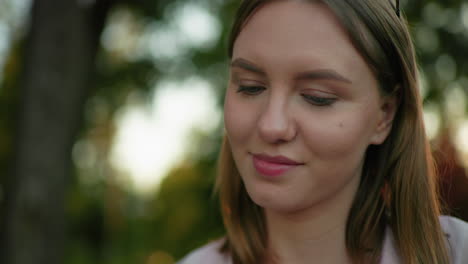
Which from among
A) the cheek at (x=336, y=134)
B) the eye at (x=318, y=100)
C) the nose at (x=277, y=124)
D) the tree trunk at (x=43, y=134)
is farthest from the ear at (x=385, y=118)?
the tree trunk at (x=43, y=134)

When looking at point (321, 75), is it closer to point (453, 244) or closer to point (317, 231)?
point (317, 231)

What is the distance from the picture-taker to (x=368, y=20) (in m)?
1.76

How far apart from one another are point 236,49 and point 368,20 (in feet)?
1.44

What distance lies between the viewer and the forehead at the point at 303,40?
1.66 m

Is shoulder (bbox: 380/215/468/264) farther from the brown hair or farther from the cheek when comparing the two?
the cheek

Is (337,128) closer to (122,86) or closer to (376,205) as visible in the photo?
(376,205)

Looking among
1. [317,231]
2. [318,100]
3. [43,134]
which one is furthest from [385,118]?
[43,134]

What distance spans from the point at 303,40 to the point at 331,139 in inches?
12.4

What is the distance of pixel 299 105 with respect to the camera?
66.8 inches

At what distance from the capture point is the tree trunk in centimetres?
524

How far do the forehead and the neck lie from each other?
1.64ft

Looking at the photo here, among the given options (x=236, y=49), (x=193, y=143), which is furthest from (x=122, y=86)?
(x=236, y=49)

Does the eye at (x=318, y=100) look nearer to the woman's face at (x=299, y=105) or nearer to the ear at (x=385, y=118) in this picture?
the woman's face at (x=299, y=105)

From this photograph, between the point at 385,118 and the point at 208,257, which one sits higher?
the point at 385,118
